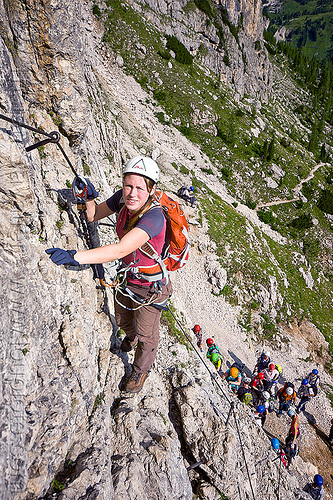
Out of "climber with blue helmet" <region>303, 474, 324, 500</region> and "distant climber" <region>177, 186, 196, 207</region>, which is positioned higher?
"distant climber" <region>177, 186, 196, 207</region>

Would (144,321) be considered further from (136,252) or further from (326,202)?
(326,202)

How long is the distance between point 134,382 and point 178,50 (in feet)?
169

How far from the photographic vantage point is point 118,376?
6.05 m

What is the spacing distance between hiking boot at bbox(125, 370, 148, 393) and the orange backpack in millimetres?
2416

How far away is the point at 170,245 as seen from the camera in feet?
16.0

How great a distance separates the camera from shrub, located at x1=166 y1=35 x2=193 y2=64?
140 ft

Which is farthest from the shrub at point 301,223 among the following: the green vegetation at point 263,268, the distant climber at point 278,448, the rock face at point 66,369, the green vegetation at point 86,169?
the green vegetation at point 86,169

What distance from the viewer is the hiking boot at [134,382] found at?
5.80 metres

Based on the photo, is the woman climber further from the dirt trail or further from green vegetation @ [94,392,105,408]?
the dirt trail

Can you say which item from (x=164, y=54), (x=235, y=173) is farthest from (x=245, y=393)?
(x=164, y=54)

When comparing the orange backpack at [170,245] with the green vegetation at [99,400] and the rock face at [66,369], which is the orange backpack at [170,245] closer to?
the rock face at [66,369]

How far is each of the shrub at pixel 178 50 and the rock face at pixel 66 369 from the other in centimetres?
4492

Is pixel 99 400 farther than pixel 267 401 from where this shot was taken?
No

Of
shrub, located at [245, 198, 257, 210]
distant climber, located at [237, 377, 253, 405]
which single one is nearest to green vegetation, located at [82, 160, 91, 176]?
distant climber, located at [237, 377, 253, 405]
